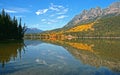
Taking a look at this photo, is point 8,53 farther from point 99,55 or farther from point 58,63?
point 99,55

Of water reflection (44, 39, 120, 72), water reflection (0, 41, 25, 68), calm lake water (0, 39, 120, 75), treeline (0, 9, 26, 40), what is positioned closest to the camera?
calm lake water (0, 39, 120, 75)

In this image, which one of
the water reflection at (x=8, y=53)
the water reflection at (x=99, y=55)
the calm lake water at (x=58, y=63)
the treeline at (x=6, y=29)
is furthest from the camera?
the treeline at (x=6, y=29)

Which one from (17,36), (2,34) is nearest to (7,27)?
(2,34)

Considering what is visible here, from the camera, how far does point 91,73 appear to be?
24.8 meters

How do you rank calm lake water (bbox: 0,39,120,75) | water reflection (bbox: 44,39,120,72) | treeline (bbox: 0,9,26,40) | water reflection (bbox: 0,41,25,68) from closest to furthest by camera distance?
1. calm lake water (bbox: 0,39,120,75)
2. water reflection (bbox: 44,39,120,72)
3. water reflection (bbox: 0,41,25,68)
4. treeline (bbox: 0,9,26,40)

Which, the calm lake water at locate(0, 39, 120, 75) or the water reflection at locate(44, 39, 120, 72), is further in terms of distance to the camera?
the water reflection at locate(44, 39, 120, 72)

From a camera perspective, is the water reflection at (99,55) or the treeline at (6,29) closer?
the water reflection at (99,55)

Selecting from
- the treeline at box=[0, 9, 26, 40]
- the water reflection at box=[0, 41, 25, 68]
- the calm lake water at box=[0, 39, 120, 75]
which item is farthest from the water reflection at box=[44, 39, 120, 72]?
the treeline at box=[0, 9, 26, 40]

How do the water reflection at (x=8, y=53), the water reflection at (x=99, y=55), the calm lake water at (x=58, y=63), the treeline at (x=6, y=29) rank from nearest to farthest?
the calm lake water at (x=58, y=63), the water reflection at (x=99, y=55), the water reflection at (x=8, y=53), the treeline at (x=6, y=29)

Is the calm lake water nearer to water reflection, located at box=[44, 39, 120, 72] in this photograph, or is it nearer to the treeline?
water reflection, located at box=[44, 39, 120, 72]

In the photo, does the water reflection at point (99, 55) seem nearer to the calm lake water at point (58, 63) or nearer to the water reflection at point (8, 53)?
the calm lake water at point (58, 63)

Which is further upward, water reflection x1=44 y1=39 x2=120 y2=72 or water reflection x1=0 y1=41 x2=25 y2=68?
water reflection x1=0 y1=41 x2=25 y2=68

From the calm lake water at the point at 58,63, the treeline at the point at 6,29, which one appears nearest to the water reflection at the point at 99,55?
the calm lake water at the point at 58,63

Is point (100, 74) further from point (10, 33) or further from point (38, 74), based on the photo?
point (10, 33)
